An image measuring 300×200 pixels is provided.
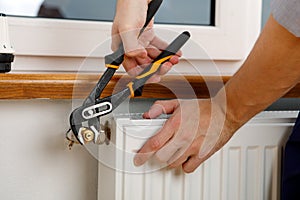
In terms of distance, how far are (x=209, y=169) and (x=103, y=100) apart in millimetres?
255

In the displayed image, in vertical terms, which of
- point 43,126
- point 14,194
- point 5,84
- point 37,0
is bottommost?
point 14,194

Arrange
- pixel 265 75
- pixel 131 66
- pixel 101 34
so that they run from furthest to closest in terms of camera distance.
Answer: pixel 101 34, pixel 131 66, pixel 265 75

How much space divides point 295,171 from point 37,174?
1.60 ft

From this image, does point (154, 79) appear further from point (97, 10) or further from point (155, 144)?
point (97, 10)

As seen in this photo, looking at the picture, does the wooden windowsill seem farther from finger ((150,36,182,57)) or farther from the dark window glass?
the dark window glass

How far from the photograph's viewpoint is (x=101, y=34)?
4.00 feet

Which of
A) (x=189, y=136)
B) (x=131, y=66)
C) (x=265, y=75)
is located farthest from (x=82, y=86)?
(x=265, y=75)

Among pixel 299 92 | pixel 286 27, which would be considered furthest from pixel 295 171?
pixel 286 27

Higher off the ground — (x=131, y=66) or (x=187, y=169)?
(x=131, y=66)

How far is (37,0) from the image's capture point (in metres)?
1.19

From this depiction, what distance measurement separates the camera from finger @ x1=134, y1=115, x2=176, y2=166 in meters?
1.02

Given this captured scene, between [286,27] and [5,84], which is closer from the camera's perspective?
[286,27]

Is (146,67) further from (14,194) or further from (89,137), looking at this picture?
(14,194)

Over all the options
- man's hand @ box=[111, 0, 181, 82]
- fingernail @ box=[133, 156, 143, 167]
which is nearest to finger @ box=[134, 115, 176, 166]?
fingernail @ box=[133, 156, 143, 167]
